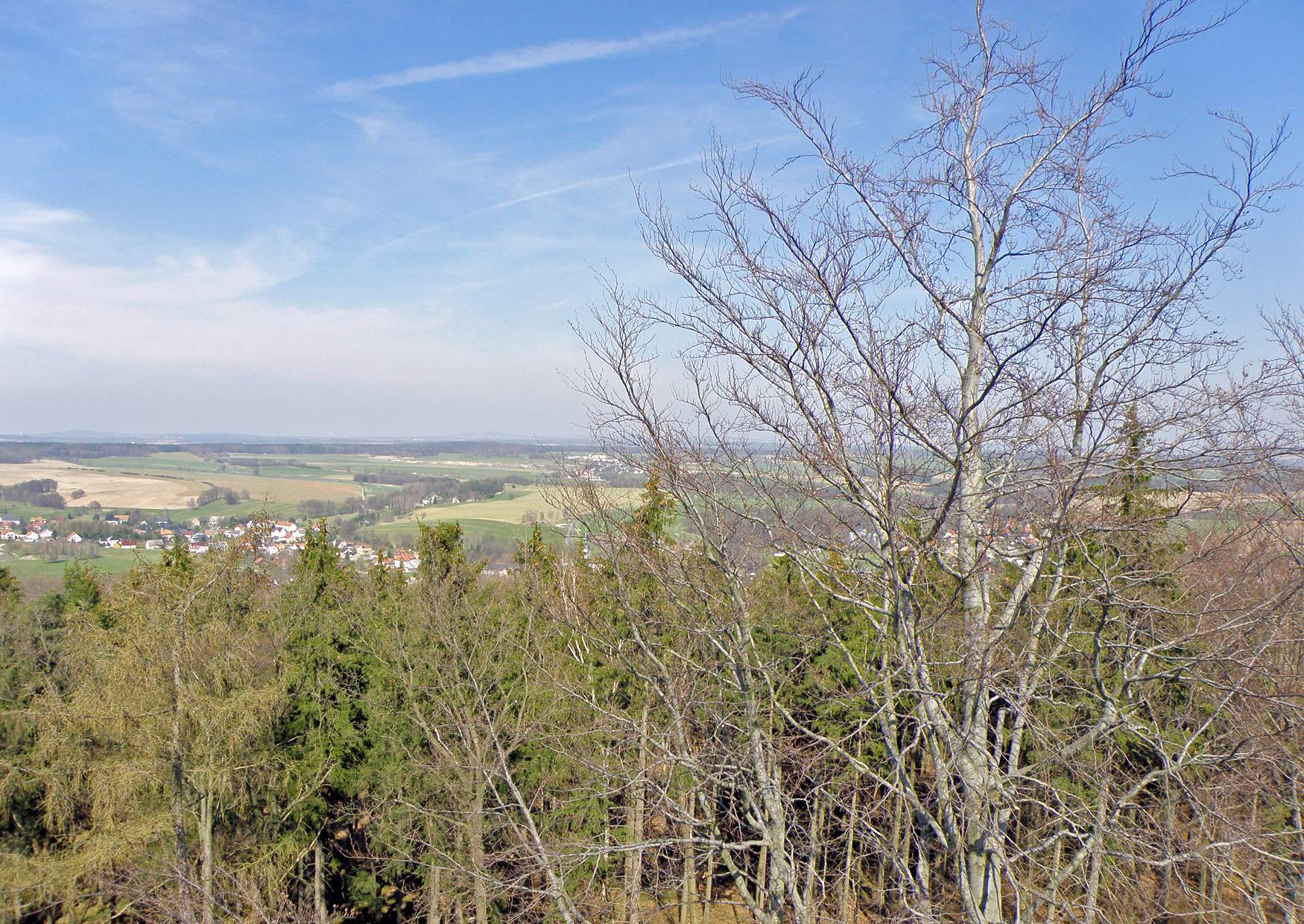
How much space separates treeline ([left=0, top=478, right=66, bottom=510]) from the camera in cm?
4638

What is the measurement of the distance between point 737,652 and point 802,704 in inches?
333

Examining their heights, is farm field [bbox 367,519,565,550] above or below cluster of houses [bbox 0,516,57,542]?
above

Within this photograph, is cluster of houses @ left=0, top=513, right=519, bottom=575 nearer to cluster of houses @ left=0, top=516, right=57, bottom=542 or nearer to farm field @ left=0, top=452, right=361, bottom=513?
cluster of houses @ left=0, top=516, right=57, bottom=542

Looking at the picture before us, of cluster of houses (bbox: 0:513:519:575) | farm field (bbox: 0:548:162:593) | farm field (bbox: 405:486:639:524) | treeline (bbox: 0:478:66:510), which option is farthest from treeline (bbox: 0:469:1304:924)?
treeline (bbox: 0:478:66:510)

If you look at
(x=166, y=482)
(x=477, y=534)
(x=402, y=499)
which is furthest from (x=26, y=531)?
(x=477, y=534)

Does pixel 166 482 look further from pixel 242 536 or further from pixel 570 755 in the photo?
pixel 570 755

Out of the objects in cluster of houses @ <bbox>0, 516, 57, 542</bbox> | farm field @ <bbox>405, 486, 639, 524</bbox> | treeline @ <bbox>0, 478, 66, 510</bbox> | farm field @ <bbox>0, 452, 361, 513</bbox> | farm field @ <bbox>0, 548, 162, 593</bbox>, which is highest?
farm field @ <bbox>405, 486, 639, 524</bbox>

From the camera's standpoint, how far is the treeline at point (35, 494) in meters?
46.4

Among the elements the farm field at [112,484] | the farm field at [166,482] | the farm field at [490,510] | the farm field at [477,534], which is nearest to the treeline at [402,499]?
the farm field at [490,510]

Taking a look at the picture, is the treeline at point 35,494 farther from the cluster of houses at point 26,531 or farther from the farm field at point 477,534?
the farm field at point 477,534

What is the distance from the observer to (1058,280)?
4.04 meters

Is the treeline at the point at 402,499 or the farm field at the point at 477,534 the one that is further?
the treeline at the point at 402,499

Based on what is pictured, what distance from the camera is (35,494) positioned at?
48.5m

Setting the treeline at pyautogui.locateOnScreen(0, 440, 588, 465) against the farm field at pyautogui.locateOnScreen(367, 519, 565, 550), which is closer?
the farm field at pyautogui.locateOnScreen(367, 519, 565, 550)
